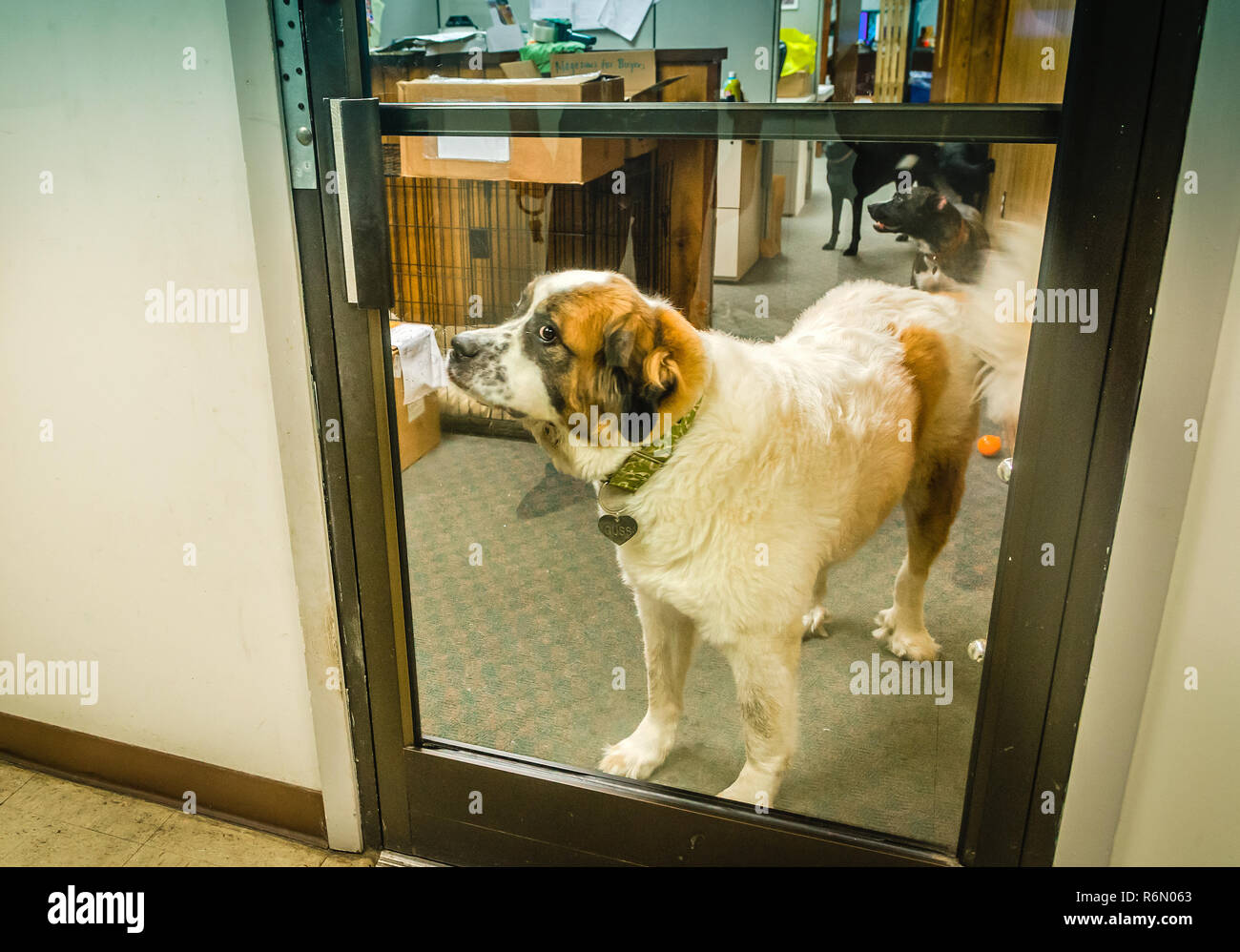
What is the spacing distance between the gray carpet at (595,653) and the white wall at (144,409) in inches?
9.6

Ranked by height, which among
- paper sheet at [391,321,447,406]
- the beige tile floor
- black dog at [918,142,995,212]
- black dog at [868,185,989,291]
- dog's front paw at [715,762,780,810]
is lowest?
the beige tile floor

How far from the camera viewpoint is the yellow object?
1427mm

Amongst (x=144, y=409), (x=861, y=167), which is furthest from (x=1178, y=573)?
(x=144, y=409)

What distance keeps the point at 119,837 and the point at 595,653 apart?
1.03m

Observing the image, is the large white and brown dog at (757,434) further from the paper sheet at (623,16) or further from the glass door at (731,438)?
the paper sheet at (623,16)

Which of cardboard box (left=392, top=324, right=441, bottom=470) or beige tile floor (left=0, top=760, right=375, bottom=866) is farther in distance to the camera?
beige tile floor (left=0, top=760, right=375, bottom=866)

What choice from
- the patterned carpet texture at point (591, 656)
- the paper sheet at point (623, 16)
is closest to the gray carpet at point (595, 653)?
the patterned carpet texture at point (591, 656)

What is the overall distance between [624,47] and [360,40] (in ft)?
1.45

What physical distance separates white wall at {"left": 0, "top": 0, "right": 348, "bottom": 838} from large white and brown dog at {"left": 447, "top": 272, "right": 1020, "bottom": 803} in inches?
17.1

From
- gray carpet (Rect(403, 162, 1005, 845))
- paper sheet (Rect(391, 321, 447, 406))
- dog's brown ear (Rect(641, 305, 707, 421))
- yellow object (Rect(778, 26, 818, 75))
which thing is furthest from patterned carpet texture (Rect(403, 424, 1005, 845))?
yellow object (Rect(778, 26, 818, 75))

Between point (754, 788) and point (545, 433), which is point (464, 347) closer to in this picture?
point (545, 433)

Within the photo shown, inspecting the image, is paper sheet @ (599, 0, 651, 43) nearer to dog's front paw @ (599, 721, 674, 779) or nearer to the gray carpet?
the gray carpet
